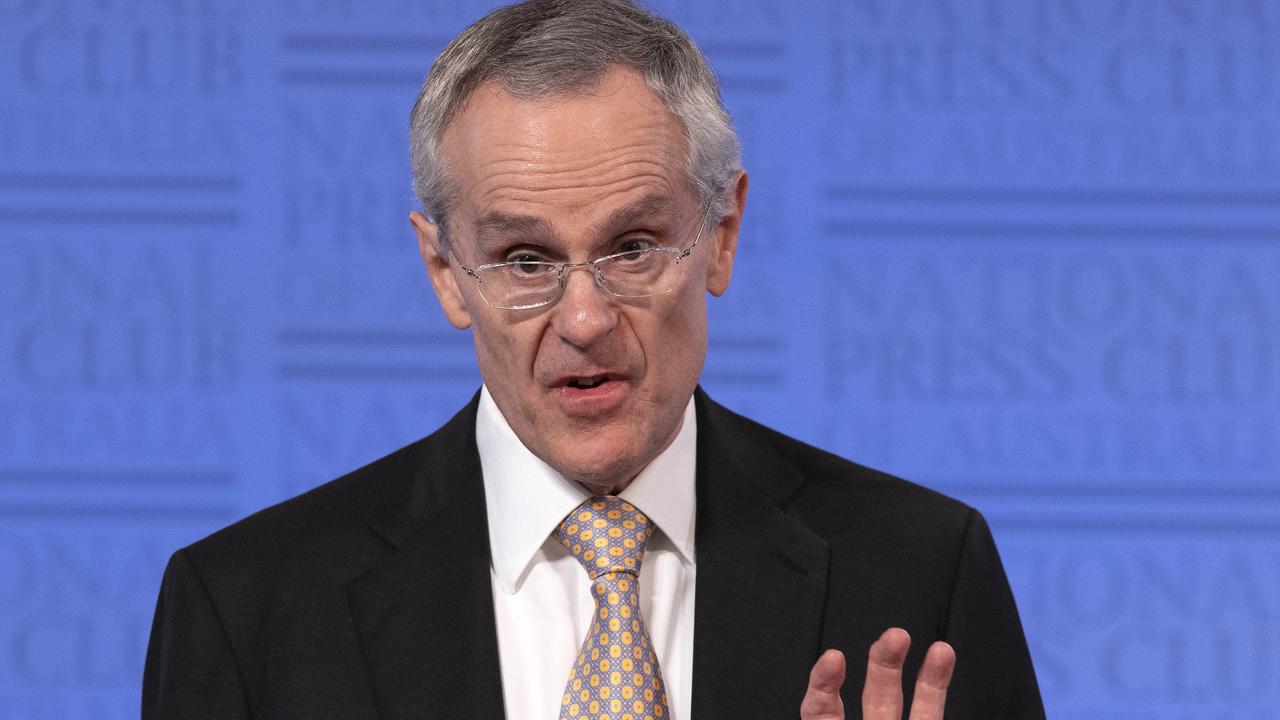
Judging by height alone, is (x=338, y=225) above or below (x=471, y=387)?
above

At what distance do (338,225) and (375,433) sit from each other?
1.25 ft

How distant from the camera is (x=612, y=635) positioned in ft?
5.18

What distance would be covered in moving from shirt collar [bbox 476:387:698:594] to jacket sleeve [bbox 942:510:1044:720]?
0.30m

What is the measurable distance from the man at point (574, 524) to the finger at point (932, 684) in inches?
8.8

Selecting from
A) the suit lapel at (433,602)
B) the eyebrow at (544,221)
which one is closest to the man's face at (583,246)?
the eyebrow at (544,221)

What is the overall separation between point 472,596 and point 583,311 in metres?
0.34

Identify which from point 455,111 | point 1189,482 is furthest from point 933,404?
point 455,111

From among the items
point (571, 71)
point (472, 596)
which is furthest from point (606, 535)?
point (571, 71)

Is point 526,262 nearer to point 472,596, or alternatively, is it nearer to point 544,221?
point 544,221

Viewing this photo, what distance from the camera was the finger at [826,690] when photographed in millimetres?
1349

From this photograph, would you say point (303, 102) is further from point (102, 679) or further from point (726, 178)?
point (726, 178)

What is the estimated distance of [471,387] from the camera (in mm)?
2910

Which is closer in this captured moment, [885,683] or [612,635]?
[885,683]

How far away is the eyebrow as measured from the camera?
1.56 meters
